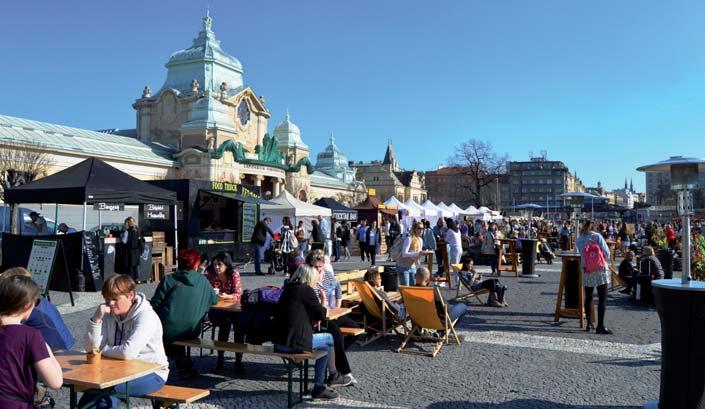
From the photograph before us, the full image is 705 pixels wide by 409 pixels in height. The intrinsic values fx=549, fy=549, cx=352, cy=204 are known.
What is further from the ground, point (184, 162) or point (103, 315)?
point (184, 162)

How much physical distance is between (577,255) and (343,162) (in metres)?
74.9

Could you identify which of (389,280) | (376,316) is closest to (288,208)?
(389,280)

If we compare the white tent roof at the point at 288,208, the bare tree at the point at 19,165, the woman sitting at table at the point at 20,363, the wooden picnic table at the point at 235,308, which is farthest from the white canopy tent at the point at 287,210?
the woman sitting at table at the point at 20,363

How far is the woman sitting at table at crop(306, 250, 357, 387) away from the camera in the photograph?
215 inches

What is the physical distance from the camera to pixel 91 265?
474 inches

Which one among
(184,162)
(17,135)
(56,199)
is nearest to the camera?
(56,199)

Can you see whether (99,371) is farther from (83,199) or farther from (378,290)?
(83,199)

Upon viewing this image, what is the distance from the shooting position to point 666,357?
444 centimetres

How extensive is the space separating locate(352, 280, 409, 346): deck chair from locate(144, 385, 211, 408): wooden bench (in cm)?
Answer: 336

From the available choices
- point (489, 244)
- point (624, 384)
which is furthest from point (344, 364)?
point (489, 244)

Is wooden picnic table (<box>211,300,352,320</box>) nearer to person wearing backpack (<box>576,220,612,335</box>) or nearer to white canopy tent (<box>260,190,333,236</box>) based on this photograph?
person wearing backpack (<box>576,220,612,335</box>)

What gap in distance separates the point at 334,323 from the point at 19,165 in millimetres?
26327

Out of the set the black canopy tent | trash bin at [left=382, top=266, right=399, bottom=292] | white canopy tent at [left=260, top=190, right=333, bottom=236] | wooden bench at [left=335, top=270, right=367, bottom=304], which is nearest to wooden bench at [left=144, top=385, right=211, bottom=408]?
wooden bench at [left=335, top=270, right=367, bottom=304]

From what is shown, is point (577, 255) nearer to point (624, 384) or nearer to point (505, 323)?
point (505, 323)
